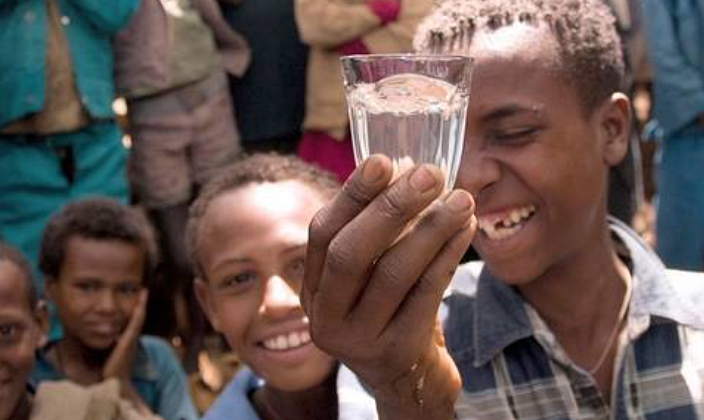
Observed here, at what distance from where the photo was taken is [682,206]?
3.25 meters

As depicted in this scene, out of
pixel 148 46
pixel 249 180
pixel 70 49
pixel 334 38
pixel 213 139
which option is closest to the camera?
pixel 249 180

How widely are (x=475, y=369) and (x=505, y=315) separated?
0.32 feet

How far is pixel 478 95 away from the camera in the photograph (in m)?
1.77

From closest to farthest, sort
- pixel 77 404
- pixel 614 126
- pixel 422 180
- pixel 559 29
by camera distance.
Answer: pixel 422 180, pixel 559 29, pixel 614 126, pixel 77 404

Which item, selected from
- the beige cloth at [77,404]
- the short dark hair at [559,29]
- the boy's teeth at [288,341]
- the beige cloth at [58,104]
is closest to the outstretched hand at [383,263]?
the short dark hair at [559,29]

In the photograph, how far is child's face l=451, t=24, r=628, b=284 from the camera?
176cm

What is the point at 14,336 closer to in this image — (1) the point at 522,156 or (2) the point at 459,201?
(1) the point at 522,156

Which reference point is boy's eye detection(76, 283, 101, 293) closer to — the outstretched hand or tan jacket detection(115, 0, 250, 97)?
tan jacket detection(115, 0, 250, 97)

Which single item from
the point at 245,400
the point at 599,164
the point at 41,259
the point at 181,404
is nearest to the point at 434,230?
the point at 599,164

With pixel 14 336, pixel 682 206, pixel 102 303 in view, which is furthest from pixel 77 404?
pixel 682 206

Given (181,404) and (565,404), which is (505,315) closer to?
(565,404)

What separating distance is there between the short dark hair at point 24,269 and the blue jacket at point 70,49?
43 centimetres

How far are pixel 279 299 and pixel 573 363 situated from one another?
1.69ft

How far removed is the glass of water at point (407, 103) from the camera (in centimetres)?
120
